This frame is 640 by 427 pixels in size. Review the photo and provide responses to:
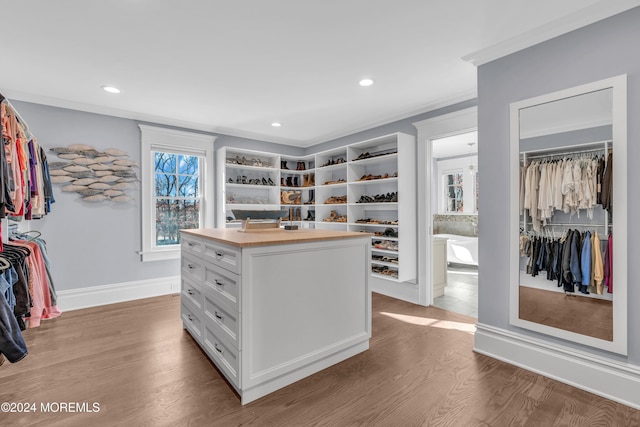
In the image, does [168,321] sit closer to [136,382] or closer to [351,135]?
[136,382]

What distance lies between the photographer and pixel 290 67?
2.81 metres

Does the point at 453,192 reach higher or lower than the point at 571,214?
higher

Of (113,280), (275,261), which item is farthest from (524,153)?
(113,280)

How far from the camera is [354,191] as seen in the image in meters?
4.84

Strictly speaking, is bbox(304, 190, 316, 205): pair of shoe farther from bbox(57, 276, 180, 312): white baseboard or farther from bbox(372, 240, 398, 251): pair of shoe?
bbox(57, 276, 180, 312): white baseboard

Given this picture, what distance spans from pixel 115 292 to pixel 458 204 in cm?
709

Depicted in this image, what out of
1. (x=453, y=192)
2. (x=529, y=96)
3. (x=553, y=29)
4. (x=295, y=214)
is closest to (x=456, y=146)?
(x=453, y=192)

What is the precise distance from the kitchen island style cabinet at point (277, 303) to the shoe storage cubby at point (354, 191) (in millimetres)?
1404

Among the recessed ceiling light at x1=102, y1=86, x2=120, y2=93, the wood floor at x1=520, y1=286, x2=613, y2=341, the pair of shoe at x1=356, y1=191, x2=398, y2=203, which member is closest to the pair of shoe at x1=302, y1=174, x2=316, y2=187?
the pair of shoe at x1=356, y1=191, x2=398, y2=203

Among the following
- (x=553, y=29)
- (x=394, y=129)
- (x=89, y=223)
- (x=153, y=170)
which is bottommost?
(x=89, y=223)

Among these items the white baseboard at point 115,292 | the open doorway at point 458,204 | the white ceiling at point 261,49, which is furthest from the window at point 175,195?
the open doorway at point 458,204

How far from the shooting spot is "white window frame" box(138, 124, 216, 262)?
167 inches

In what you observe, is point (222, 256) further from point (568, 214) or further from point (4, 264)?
point (568, 214)

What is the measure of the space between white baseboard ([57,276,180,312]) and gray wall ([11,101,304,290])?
0.21 feet
